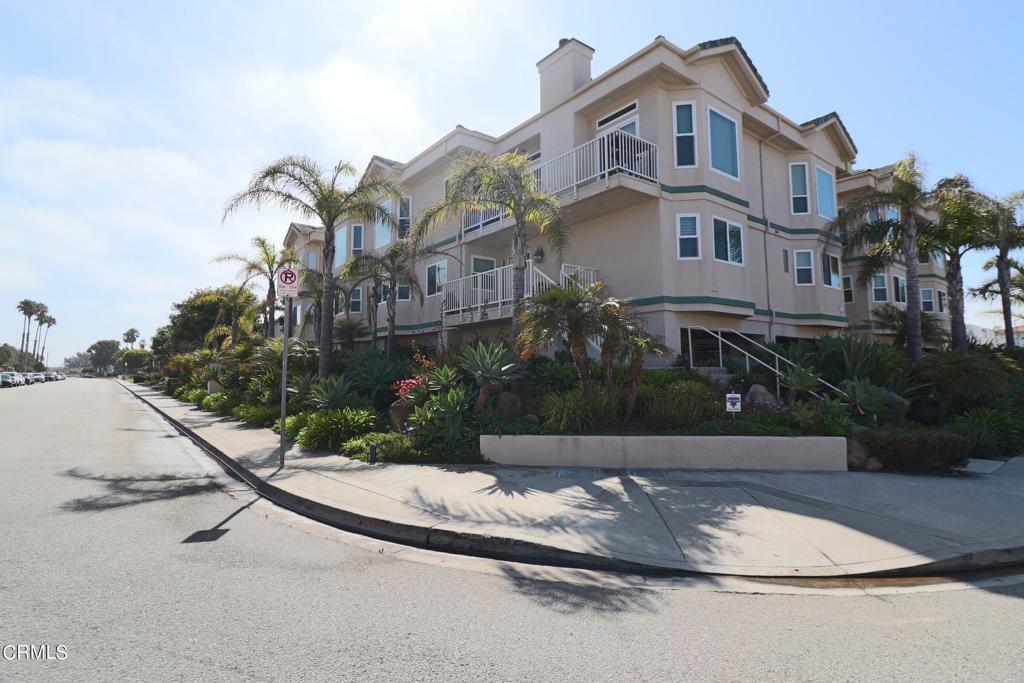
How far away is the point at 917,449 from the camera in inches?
323

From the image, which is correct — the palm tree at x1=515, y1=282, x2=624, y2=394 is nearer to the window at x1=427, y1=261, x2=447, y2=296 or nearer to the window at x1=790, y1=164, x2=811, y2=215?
the window at x1=427, y1=261, x2=447, y2=296

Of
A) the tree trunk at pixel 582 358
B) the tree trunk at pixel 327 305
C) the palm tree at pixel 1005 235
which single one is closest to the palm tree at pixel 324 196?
the tree trunk at pixel 327 305

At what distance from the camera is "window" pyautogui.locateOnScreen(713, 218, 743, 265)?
14.3 metres

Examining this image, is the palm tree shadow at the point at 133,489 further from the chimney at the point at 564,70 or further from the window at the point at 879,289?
the window at the point at 879,289

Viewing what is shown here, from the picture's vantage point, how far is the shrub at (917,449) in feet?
26.5

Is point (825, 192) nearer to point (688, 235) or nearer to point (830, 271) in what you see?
point (830, 271)

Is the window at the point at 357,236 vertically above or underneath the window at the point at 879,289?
above

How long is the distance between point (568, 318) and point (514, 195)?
157 inches

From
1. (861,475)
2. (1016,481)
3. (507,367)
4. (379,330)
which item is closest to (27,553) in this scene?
(507,367)

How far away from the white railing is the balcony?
2401 mm

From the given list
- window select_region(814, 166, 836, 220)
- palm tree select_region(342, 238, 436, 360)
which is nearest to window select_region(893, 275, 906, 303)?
window select_region(814, 166, 836, 220)

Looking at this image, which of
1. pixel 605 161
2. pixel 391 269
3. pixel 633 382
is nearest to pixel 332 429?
pixel 633 382

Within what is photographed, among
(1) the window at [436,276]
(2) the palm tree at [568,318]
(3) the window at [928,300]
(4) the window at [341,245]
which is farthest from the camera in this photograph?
(4) the window at [341,245]

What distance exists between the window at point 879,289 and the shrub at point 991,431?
12.3 metres
